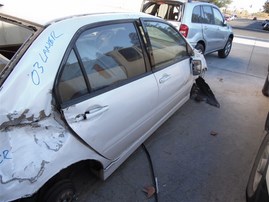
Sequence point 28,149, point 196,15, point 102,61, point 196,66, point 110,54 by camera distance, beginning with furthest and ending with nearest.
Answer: point 196,15, point 196,66, point 110,54, point 102,61, point 28,149

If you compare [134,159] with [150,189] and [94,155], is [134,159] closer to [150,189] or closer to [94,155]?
[150,189]

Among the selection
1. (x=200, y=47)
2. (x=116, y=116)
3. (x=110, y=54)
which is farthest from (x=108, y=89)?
(x=200, y=47)

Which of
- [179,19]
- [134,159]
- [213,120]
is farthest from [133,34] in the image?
[179,19]

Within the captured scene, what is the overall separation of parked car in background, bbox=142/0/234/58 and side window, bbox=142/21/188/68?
281cm

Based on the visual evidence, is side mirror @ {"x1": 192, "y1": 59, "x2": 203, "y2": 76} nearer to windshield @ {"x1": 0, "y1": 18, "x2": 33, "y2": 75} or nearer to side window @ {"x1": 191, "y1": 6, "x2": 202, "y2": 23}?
windshield @ {"x1": 0, "y1": 18, "x2": 33, "y2": 75}

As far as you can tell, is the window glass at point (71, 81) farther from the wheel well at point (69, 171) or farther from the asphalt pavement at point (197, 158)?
the asphalt pavement at point (197, 158)

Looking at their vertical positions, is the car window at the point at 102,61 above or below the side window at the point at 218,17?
above

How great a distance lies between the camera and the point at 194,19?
6.38 meters

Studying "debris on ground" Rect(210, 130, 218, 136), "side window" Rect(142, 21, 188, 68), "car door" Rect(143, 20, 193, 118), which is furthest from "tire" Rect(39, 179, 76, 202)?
"debris on ground" Rect(210, 130, 218, 136)

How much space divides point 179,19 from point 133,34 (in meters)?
3.95

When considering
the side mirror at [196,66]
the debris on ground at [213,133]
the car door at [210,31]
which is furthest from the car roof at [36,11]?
the car door at [210,31]

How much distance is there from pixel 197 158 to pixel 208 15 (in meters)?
5.29

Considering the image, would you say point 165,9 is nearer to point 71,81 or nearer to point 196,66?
point 196,66

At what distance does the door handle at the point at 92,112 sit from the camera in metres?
1.82
